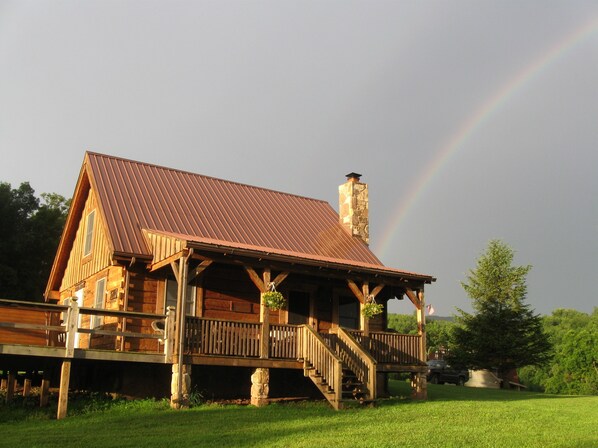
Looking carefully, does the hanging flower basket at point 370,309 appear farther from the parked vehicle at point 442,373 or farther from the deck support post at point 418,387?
the parked vehicle at point 442,373

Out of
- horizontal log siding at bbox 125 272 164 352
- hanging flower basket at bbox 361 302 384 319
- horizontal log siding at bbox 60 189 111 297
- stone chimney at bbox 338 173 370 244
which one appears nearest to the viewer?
horizontal log siding at bbox 125 272 164 352

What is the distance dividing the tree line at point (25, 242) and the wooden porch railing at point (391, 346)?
89.9 ft

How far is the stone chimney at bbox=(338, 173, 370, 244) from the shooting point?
2634 centimetres

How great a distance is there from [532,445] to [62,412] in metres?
9.68

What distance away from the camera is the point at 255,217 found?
2388cm

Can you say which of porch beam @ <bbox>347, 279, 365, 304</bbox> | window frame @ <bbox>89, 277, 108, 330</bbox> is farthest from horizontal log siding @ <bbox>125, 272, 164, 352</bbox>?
porch beam @ <bbox>347, 279, 365, 304</bbox>

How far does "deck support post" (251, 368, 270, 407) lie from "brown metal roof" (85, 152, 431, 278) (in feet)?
10.4

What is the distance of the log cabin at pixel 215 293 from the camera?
16.5 meters

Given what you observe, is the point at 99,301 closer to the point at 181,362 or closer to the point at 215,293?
the point at 215,293

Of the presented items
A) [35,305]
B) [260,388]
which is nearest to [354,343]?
[260,388]

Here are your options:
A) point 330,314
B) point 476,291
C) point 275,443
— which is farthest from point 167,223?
point 476,291

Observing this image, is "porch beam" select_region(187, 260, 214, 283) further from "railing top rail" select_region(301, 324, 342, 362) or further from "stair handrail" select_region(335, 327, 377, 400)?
"stair handrail" select_region(335, 327, 377, 400)

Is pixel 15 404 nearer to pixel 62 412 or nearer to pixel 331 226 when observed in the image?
pixel 62 412

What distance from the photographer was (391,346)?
20125mm
